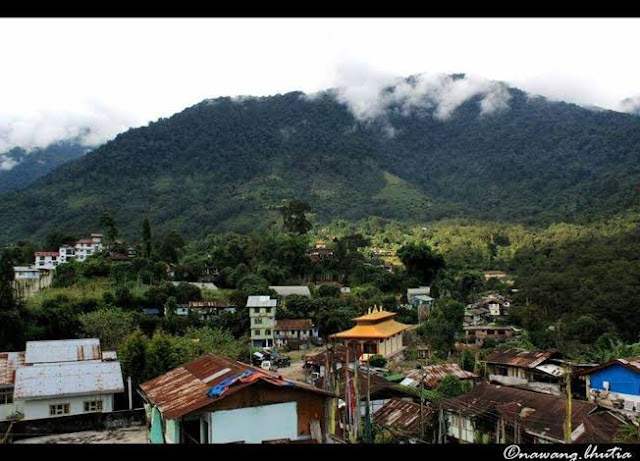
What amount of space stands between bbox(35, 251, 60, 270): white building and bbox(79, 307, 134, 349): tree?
49.4 feet

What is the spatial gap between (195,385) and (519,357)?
1419cm

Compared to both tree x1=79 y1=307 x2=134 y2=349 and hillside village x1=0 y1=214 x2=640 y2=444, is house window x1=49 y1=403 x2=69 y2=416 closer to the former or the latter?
hillside village x1=0 y1=214 x2=640 y2=444

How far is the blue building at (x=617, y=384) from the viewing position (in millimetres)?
13578

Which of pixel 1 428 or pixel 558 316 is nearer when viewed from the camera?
pixel 1 428

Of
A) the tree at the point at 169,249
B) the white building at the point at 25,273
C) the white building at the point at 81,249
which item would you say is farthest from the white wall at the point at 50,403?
the white building at the point at 81,249

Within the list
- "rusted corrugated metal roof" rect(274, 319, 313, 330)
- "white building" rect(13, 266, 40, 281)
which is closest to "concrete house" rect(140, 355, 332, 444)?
"rusted corrugated metal roof" rect(274, 319, 313, 330)

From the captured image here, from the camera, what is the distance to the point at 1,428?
10.2 meters

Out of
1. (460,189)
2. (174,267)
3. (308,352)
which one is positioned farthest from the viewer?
(460,189)

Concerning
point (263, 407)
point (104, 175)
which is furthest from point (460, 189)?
point (263, 407)

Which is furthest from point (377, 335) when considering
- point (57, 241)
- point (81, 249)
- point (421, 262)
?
point (57, 241)

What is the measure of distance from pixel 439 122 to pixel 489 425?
350ft

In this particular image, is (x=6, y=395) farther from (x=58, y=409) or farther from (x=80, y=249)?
(x=80, y=249)

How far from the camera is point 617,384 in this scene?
45.8ft

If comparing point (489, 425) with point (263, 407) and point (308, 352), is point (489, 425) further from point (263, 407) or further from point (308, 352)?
point (308, 352)
